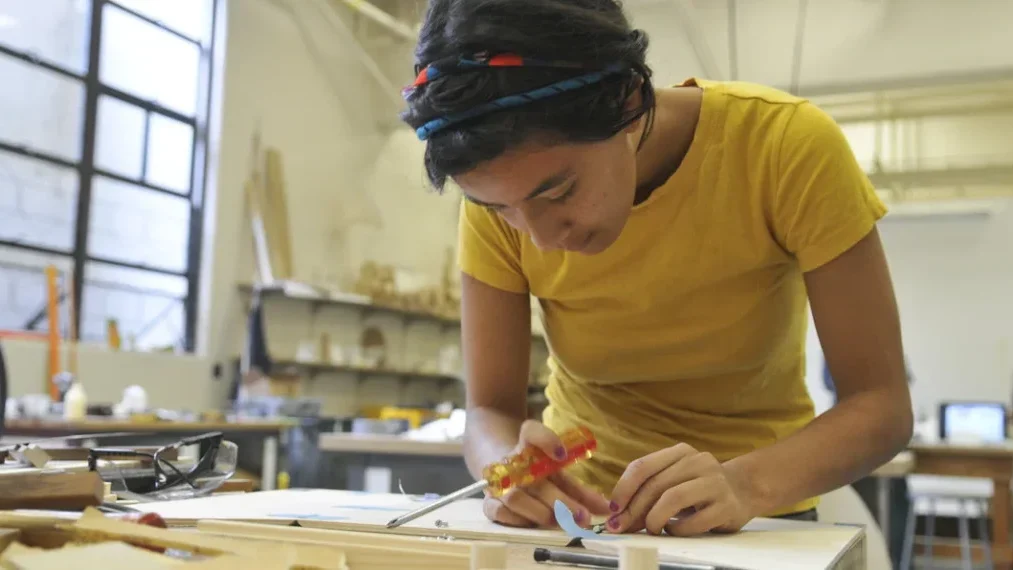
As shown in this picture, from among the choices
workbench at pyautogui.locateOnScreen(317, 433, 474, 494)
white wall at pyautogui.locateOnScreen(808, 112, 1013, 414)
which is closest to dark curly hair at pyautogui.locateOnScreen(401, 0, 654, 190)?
workbench at pyautogui.locateOnScreen(317, 433, 474, 494)

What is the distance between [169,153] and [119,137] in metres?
0.51

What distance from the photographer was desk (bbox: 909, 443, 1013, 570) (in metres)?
4.72

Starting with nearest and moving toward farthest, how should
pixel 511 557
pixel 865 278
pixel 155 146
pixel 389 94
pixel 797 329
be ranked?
1. pixel 511 557
2. pixel 865 278
3. pixel 797 329
4. pixel 155 146
5. pixel 389 94

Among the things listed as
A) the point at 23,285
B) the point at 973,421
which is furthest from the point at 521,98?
the point at 973,421

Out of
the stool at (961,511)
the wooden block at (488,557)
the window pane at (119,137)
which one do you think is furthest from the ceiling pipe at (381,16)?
the wooden block at (488,557)

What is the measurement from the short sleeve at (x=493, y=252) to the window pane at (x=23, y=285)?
4802 millimetres

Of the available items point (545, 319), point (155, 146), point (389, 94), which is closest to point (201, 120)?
point (155, 146)

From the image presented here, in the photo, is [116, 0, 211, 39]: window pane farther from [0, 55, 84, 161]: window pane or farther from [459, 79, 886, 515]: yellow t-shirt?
[459, 79, 886, 515]: yellow t-shirt

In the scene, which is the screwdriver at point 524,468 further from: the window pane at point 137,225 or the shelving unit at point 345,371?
the shelving unit at point 345,371

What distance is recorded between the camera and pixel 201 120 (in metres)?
6.79

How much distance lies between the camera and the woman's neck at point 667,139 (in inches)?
44.2

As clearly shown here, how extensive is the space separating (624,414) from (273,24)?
22.4 ft

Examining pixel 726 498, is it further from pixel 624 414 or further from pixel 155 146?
pixel 155 146

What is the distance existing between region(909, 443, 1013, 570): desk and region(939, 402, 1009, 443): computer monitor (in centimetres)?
115
